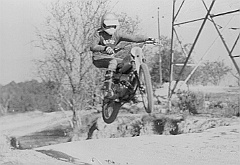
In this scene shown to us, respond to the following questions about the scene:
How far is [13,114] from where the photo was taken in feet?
10.4

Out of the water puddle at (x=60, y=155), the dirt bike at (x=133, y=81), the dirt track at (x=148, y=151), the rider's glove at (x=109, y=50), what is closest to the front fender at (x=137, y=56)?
the dirt bike at (x=133, y=81)

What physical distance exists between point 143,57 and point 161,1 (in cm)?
36

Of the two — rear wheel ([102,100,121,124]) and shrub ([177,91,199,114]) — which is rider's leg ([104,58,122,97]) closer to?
rear wheel ([102,100,121,124])

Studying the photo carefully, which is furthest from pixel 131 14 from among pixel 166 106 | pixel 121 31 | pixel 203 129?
pixel 203 129

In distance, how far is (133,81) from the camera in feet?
9.51

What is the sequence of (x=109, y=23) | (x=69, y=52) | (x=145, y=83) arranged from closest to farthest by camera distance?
(x=145, y=83)
(x=109, y=23)
(x=69, y=52)

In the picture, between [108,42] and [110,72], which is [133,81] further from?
[108,42]

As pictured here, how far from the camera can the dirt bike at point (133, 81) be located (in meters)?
2.88

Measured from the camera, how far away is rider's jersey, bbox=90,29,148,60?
293 centimetres

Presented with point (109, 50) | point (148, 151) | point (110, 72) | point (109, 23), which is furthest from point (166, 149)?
point (109, 23)

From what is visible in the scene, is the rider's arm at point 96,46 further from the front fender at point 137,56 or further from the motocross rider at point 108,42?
the front fender at point 137,56

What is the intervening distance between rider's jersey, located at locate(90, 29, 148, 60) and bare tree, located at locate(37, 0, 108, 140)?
0.08 m

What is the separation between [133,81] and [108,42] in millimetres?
267

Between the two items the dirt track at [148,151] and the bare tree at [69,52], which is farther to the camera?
the bare tree at [69,52]
